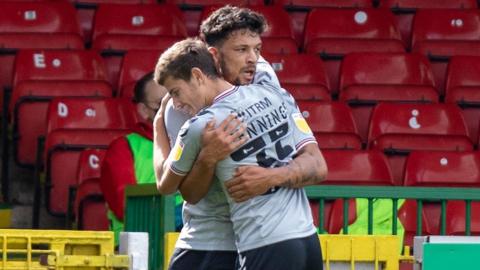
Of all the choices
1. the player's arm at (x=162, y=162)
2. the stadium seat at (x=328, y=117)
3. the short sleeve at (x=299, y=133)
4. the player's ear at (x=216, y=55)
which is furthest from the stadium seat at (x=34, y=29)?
the short sleeve at (x=299, y=133)

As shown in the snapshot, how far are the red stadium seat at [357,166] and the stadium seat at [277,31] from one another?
173 cm

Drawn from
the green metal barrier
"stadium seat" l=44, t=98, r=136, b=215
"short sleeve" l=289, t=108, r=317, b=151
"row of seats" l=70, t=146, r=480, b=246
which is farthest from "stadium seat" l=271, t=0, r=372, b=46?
"short sleeve" l=289, t=108, r=317, b=151

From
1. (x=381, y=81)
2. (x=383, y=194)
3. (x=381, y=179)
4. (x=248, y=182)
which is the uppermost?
(x=381, y=81)

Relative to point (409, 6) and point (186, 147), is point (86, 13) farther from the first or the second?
point (186, 147)

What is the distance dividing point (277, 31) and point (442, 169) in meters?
2.26

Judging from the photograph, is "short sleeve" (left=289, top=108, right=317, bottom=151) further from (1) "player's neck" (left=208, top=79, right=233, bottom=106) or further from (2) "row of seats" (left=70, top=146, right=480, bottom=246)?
(2) "row of seats" (left=70, top=146, right=480, bottom=246)

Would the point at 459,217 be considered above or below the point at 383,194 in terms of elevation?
above

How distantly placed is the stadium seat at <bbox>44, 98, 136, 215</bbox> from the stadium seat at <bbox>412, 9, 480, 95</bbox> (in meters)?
2.61

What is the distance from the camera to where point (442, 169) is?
954 centimetres

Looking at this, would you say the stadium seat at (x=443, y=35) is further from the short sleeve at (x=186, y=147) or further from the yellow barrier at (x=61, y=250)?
the short sleeve at (x=186, y=147)

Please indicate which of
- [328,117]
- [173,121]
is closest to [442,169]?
[328,117]

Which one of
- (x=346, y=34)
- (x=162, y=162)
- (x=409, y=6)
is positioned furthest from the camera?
(x=409, y=6)

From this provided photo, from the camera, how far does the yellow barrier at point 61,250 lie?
526 cm

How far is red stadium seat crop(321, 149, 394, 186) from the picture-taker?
9.34 m
